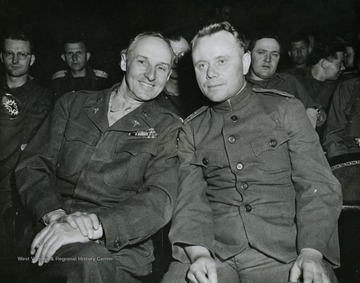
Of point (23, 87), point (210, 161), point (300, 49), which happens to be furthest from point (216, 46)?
point (300, 49)

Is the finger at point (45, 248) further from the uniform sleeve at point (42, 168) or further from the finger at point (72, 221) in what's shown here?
the uniform sleeve at point (42, 168)

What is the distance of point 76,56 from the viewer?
Result: 365cm

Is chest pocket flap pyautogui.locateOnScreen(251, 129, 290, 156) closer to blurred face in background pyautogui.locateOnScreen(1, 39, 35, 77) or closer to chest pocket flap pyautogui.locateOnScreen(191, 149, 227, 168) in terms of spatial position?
chest pocket flap pyautogui.locateOnScreen(191, 149, 227, 168)

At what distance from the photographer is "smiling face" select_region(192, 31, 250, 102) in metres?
1.47

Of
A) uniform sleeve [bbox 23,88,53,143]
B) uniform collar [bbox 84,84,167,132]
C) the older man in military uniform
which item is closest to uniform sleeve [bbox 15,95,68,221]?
uniform collar [bbox 84,84,167,132]

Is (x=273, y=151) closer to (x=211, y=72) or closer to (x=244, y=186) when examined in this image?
(x=244, y=186)

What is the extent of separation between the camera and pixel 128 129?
5.19ft

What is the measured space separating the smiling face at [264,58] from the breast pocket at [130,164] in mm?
1527

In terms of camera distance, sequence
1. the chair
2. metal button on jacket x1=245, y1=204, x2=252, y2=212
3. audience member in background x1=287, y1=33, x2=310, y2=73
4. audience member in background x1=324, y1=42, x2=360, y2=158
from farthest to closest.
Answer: audience member in background x1=287, y1=33, x2=310, y2=73 < audience member in background x1=324, y1=42, x2=360, y2=158 < the chair < metal button on jacket x1=245, y1=204, x2=252, y2=212

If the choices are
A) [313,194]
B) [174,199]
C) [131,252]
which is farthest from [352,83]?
[131,252]

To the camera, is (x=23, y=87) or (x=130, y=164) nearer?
(x=130, y=164)

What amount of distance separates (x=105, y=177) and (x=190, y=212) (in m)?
0.37

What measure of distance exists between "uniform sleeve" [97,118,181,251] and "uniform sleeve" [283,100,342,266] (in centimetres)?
46

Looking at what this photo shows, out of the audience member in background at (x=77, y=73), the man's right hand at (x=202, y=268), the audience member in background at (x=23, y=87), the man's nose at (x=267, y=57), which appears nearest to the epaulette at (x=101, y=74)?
the audience member in background at (x=77, y=73)
